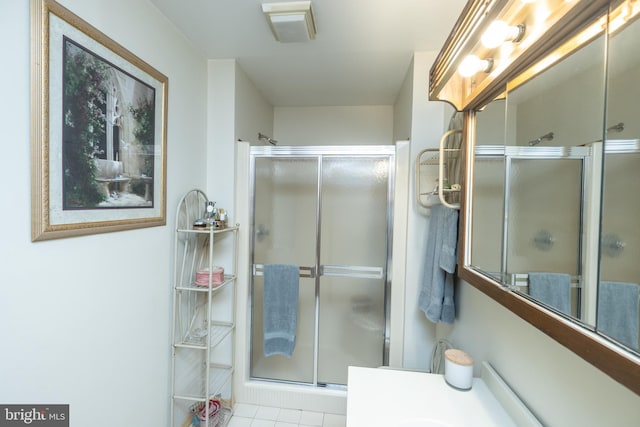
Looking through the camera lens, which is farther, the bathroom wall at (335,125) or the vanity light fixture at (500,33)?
the bathroom wall at (335,125)

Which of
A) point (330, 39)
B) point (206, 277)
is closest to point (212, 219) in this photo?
point (206, 277)

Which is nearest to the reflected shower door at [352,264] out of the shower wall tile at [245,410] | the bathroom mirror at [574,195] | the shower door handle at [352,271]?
the shower door handle at [352,271]

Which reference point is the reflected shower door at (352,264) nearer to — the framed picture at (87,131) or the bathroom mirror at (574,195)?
the bathroom mirror at (574,195)

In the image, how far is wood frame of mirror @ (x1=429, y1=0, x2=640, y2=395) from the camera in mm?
518

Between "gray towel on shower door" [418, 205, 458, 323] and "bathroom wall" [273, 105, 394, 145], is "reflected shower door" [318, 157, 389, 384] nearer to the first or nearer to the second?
"gray towel on shower door" [418, 205, 458, 323]

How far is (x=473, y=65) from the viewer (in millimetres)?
964

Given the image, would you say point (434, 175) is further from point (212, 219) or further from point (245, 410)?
point (245, 410)

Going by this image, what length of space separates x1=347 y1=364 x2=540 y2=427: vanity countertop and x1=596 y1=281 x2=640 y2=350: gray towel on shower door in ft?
1.65

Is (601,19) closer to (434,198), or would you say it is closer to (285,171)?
(434,198)

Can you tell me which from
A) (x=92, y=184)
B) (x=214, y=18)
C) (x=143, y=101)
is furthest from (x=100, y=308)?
(x=214, y=18)

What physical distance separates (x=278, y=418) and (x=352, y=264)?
1186 mm

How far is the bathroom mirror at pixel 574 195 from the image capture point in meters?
0.53

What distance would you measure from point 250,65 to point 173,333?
6.23 feet

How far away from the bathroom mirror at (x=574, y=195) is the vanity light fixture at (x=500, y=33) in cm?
10
